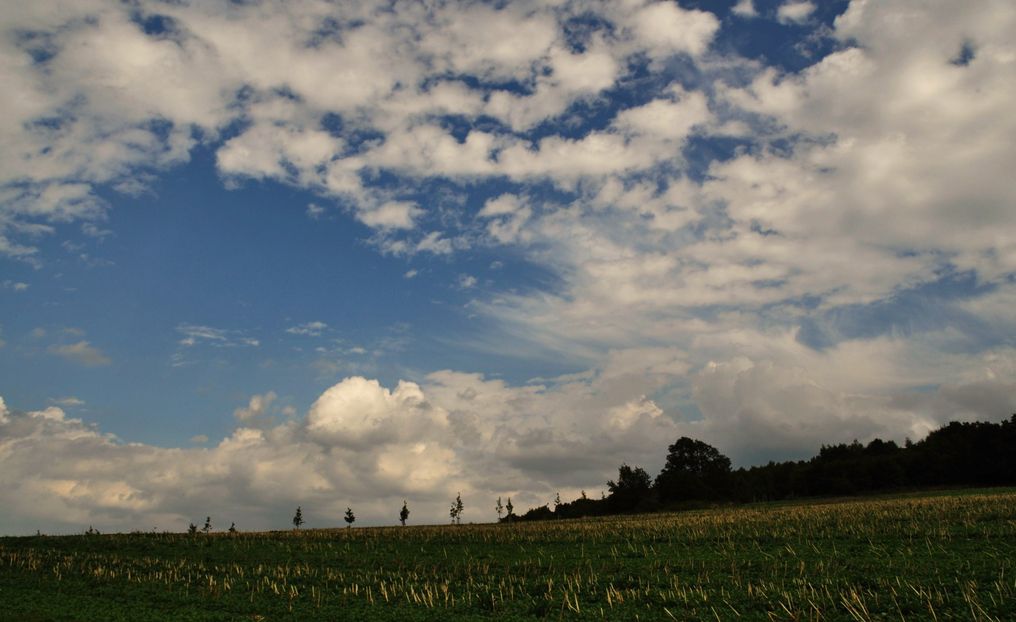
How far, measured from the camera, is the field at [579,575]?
71.2 feet

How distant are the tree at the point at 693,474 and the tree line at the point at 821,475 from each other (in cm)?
19

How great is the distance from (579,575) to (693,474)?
11339 centimetres

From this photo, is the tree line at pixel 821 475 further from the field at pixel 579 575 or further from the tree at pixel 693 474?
the field at pixel 579 575

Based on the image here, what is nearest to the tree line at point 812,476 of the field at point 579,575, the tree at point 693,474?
the tree at point 693,474

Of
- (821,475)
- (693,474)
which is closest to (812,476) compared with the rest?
(821,475)

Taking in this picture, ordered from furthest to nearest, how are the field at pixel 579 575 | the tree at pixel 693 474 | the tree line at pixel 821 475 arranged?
the tree at pixel 693 474, the tree line at pixel 821 475, the field at pixel 579 575

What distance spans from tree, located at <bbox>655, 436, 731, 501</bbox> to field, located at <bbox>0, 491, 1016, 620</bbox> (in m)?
80.3

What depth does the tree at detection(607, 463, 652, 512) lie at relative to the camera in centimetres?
12950

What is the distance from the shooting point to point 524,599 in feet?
81.5

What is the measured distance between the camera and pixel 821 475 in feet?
445

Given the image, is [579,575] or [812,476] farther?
[812,476]

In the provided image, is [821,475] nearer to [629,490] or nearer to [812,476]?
[812,476]

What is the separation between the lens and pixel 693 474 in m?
134

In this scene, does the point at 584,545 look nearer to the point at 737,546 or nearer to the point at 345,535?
the point at 737,546
